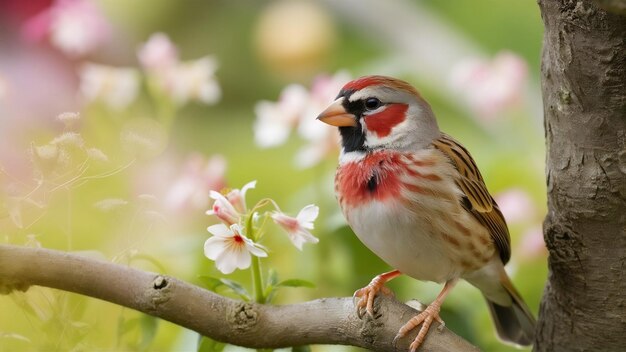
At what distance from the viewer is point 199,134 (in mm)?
2256

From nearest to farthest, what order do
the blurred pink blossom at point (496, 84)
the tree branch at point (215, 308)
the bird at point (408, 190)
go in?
the tree branch at point (215, 308), the bird at point (408, 190), the blurred pink blossom at point (496, 84)

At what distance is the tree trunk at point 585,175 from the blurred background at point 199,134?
0.24 meters

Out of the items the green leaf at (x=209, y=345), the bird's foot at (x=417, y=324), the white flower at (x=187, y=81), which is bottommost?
the bird's foot at (x=417, y=324)

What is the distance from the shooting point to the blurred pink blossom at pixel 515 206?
1.29 meters

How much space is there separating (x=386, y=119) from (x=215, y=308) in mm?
304

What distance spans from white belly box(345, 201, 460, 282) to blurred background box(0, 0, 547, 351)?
13cm

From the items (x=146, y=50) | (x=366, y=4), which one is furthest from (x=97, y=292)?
(x=366, y=4)

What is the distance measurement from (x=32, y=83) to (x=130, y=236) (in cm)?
70

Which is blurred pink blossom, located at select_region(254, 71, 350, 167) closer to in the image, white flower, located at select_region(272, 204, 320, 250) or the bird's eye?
the bird's eye

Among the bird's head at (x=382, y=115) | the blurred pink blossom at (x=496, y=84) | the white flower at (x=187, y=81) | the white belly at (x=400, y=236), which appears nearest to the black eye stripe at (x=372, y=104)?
the bird's head at (x=382, y=115)

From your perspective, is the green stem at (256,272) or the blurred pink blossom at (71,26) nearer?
the green stem at (256,272)

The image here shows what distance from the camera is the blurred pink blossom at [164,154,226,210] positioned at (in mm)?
1133

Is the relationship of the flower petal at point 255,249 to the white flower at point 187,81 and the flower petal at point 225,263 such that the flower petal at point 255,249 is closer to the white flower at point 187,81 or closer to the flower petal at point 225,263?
the flower petal at point 225,263

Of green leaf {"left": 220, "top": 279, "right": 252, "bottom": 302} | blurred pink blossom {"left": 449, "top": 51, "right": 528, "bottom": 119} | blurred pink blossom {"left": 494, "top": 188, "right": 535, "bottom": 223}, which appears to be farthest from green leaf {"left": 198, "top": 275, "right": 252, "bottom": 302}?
blurred pink blossom {"left": 449, "top": 51, "right": 528, "bottom": 119}
